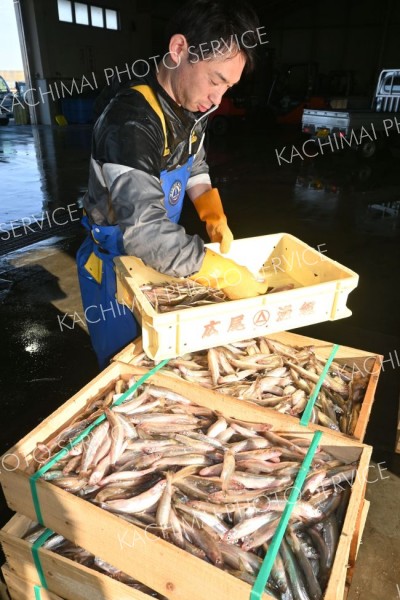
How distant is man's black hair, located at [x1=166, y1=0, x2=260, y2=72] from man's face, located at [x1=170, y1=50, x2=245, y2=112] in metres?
0.03

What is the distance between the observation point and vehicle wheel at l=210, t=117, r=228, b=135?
18.8 meters

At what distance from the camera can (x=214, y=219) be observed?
2.90m

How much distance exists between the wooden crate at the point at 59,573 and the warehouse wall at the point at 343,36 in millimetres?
28834

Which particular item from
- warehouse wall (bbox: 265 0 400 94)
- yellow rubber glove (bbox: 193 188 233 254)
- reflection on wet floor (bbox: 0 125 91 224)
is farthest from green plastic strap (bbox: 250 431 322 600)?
warehouse wall (bbox: 265 0 400 94)

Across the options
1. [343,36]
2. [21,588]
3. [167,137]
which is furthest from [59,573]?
[343,36]

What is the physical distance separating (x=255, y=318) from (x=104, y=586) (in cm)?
129

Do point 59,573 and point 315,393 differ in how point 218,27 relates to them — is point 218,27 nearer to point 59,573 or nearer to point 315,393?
point 315,393

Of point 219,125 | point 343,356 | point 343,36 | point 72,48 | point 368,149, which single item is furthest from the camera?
point 343,36

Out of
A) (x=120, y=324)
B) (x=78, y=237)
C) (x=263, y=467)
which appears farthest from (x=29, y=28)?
(x=263, y=467)

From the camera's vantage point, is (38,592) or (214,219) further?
(214,219)

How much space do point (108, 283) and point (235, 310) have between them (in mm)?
948

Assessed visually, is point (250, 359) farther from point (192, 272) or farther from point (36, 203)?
point (36, 203)

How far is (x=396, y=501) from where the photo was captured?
2.96 m

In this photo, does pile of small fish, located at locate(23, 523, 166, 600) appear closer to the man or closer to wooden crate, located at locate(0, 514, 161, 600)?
wooden crate, located at locate(0, 514, 161, 600)
